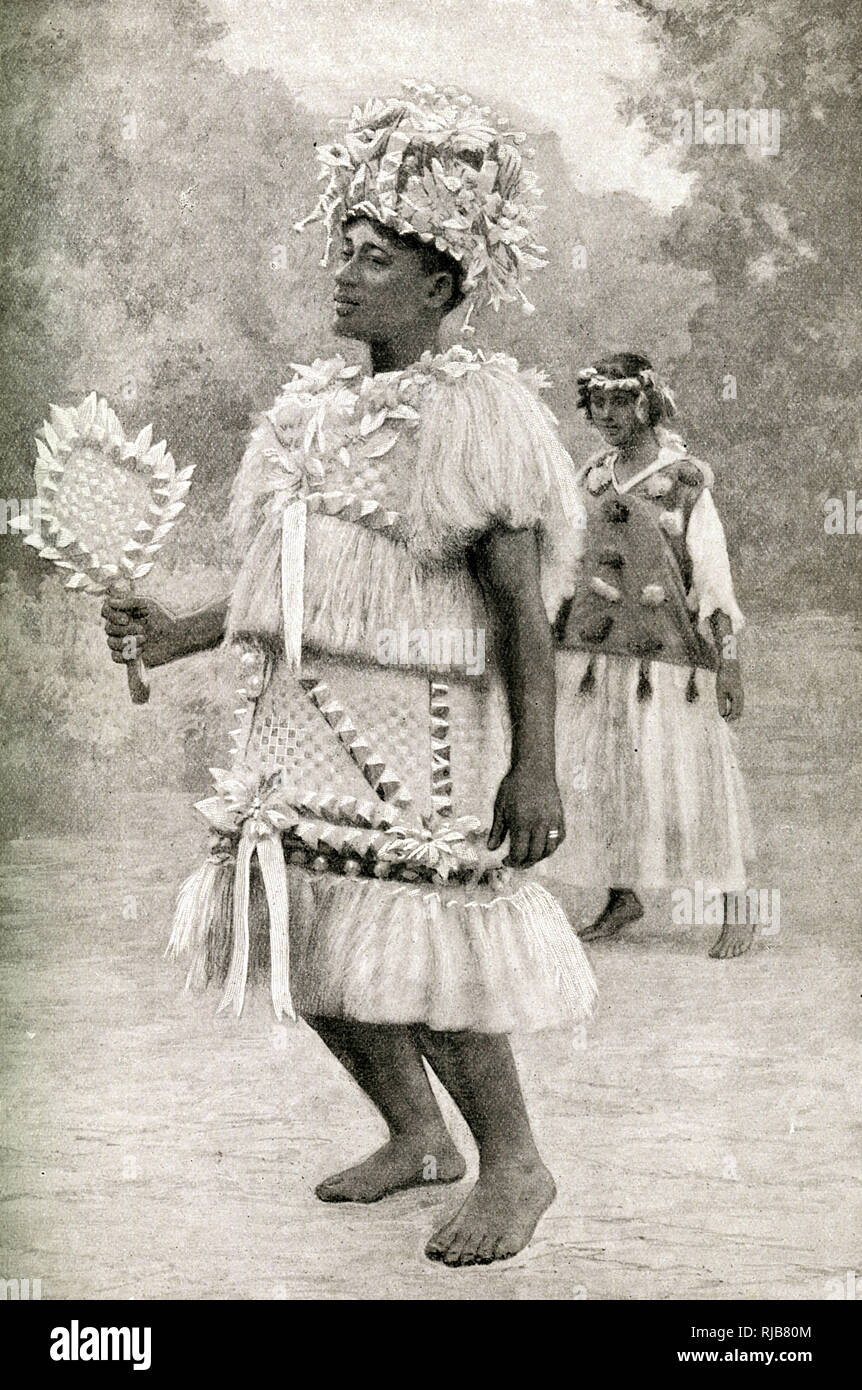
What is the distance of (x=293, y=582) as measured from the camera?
12.0ft

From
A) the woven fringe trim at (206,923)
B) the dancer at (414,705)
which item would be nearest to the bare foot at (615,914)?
the dancer at (414,705)

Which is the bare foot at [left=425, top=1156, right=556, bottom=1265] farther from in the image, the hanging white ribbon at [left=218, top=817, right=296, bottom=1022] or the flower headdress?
the flower headdress

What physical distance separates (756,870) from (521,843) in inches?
23.8

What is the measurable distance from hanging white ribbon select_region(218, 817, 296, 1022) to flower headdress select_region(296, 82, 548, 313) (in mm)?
1250

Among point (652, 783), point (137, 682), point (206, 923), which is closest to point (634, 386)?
point (652, 783)

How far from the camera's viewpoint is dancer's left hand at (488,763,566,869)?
3602 millimetres

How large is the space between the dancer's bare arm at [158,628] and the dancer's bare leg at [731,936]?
1.27 metres

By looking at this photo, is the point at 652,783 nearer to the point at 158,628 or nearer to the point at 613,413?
the point at 613,413

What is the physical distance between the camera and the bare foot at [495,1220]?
12.2 ft

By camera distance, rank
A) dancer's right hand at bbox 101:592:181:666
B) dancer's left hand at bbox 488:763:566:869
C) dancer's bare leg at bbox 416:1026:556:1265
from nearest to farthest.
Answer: dancer's left hand at bbox 488:763:566:869 → dancer's bare leg at bbox 416:1026:556:1265 → dancer's right hand at bbox 101:592:181:666

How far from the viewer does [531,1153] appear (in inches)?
148

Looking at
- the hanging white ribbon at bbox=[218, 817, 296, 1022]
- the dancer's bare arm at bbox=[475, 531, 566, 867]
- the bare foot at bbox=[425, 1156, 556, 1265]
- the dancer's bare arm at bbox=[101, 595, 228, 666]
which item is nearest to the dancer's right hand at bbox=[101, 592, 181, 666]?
the dancer's bare arm at bbox=[101, 595, 228, 666]

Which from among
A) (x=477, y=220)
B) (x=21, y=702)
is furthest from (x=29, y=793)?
(x=477, y=220)

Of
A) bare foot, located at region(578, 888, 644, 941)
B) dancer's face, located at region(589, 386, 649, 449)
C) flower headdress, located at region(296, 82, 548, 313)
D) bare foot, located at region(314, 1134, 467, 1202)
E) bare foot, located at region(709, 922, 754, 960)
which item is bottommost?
bare foot, located at region(314, 1134, 467, 1202)
